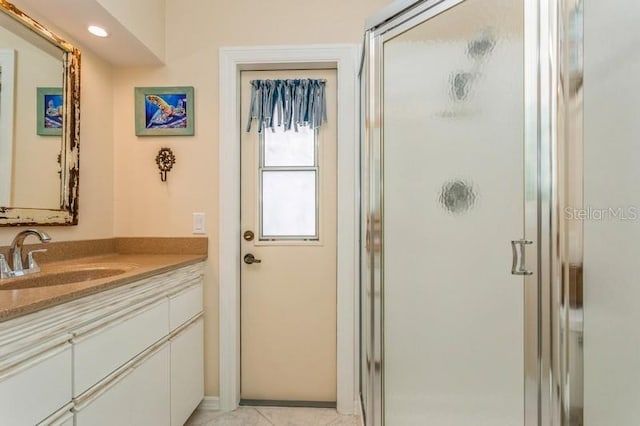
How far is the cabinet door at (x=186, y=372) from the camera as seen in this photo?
5.31 ft

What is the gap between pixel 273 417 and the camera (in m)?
1.96

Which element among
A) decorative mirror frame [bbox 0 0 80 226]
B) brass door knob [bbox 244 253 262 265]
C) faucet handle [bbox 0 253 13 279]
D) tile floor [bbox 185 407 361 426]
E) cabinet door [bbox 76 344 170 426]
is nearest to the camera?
cabinet door [bbox 76 344 170 426]

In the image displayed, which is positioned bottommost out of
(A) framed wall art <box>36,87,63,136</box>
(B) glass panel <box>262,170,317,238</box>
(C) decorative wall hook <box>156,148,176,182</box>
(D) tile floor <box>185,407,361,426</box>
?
(D) tile floor <box>185,407,361,426</box>

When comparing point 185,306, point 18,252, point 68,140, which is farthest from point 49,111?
point 185,306

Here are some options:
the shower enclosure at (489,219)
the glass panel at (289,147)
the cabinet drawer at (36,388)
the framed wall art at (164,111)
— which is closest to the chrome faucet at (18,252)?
the cabinet drawer at (36,388)

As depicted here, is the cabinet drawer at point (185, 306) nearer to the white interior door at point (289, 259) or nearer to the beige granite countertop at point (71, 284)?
the beige granite countertop at point (71, 284)

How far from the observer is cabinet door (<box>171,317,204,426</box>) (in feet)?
5.31

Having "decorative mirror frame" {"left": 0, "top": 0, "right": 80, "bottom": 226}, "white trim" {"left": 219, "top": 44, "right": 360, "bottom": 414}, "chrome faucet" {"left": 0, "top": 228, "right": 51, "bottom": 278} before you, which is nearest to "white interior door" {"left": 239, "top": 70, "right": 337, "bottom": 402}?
"white trim" {"left": 219, "top": 44, "right": 360, "bottom": 414}

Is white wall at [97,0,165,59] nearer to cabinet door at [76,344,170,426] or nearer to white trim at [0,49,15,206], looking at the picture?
white trim at [0,49,15,206]

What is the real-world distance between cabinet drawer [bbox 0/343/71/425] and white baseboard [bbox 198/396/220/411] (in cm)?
117

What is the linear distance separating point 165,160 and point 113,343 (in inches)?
45.9

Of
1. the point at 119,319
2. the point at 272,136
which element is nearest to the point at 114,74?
the point at 272,136

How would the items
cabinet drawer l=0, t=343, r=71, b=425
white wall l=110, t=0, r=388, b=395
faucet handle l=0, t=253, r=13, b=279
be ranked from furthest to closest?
white wall l=110, t=0, r=388, b=395 → faucet handle l=0, t=253, r=13, b=279 → cabinet drawer l=0, t=343, r=71, b=425

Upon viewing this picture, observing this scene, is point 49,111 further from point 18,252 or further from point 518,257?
point 518,257
